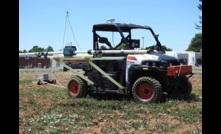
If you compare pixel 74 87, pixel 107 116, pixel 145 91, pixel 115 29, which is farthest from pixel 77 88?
pixel 107 116

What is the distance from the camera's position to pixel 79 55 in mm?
10711

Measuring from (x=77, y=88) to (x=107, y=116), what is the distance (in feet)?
11.4

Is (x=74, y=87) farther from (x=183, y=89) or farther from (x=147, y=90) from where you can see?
(x=183, y=89)

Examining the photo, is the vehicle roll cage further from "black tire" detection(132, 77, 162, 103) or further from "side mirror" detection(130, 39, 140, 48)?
"black tire" detection(132, 77, 162, 103)

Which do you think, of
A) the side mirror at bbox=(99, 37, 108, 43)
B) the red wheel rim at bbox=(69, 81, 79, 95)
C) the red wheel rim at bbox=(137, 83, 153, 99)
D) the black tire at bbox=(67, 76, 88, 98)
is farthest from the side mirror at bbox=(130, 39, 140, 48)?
the red wheel rim at bbox=(69, 81, 79, 95)

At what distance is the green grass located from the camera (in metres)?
6.52

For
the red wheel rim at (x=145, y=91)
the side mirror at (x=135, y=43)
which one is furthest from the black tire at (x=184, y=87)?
the side mirror at (x=135, y=43)

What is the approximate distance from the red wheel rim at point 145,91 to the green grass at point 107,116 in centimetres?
26

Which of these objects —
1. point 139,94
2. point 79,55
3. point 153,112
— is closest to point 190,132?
point 153,112

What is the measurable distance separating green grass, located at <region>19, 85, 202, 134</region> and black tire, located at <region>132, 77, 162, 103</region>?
8.1 inches

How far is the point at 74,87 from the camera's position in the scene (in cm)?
1106
